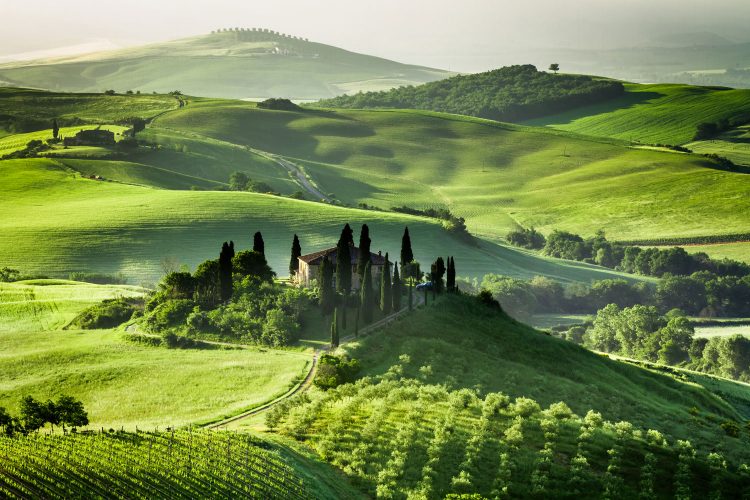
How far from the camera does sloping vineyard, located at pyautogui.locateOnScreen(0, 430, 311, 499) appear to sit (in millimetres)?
44312

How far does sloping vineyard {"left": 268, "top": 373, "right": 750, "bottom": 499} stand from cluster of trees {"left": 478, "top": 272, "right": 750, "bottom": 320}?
11010 cm

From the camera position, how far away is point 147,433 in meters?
56.0

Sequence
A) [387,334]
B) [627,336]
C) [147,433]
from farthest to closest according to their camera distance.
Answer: [627,336], [387,334], [147,433]

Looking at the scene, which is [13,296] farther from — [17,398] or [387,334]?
[387,334]

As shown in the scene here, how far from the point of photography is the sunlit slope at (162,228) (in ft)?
484

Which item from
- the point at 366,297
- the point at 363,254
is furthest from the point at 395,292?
the point at 363,254

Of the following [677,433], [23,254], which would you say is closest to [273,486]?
[677,433]

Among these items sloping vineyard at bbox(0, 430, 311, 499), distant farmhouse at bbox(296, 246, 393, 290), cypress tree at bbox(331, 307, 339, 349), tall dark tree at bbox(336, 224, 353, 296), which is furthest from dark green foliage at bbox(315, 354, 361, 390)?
distant farmhouse at bbox(296, 246, 393, 290)

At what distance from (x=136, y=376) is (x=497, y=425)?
3156 cm

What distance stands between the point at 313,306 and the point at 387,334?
11.3 m

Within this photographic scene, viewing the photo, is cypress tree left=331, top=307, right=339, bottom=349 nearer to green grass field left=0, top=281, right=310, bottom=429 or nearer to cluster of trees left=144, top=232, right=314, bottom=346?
green grass field left=0, top=281, right=310, bottom=429

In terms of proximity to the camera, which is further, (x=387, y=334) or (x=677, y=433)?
(x=387, y=334)

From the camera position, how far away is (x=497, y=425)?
209 feet

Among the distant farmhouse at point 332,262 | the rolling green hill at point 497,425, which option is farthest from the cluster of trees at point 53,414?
the distant farmhouse at point 332,262
